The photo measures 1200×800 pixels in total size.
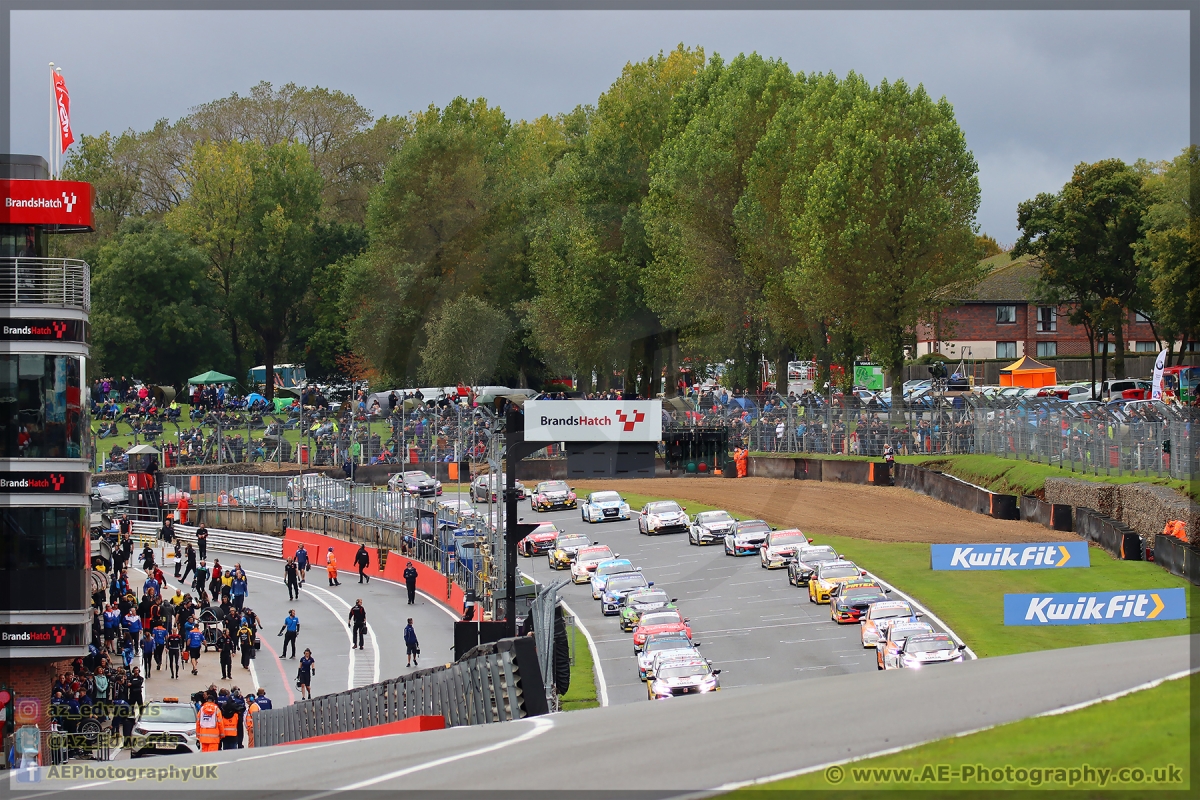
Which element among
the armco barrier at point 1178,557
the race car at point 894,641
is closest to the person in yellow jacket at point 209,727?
the race car at point 894,641

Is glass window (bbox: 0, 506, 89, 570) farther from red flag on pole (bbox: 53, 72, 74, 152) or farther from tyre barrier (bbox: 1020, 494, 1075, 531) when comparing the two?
tyre barrier (bbox: 1020, 494, 1075, 531)

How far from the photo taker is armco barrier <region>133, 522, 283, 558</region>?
51625mm

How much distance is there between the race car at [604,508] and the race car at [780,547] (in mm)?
9940

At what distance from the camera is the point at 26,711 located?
24.9m

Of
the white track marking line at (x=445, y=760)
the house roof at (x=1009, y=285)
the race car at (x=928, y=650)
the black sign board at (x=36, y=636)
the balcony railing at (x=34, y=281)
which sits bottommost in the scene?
the race car at (x=928, y=650)

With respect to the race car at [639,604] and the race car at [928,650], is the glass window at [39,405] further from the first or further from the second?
the race car at [928,650]

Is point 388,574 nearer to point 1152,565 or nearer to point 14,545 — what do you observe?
point 14,545

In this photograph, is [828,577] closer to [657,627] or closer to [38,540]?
[657,627]

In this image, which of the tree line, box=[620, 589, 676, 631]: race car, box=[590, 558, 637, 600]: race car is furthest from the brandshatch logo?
the tree line

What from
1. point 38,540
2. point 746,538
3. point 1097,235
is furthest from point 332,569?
point 1097,235

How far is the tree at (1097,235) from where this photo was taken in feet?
227

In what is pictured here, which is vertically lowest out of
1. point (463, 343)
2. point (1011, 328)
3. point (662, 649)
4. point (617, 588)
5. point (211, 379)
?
point (662, 649)

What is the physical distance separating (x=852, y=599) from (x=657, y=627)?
537 centimetres

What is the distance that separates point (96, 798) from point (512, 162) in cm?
8014
